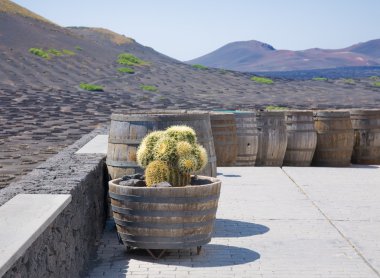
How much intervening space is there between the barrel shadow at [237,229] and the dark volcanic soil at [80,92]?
3.61m

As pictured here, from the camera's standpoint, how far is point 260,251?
632 cm

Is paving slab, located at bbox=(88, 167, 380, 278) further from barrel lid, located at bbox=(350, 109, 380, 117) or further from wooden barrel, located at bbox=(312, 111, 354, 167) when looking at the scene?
barrel lid, located at bbox=(350, 109, 380, 117)

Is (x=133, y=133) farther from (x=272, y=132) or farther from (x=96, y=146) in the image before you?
(x=272, y=132)

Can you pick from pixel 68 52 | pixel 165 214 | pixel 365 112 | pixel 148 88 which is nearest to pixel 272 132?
pixel 365 112

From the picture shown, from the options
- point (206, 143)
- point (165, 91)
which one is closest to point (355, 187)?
point (206, 143)

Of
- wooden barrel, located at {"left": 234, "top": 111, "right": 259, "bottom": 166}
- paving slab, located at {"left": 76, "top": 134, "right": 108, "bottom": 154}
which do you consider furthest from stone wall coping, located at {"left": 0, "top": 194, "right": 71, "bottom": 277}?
wooden barrel, located at {"left": 234, "top": 111, "right": 259, "bottom": 166}

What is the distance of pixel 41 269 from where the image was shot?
406 centimetres

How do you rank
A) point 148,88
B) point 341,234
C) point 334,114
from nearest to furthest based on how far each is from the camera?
point 341,234 → point 334,114 → point 148,88

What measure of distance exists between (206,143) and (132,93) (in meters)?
36.2

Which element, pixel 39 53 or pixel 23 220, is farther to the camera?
pixel 39 53

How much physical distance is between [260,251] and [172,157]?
1191mm

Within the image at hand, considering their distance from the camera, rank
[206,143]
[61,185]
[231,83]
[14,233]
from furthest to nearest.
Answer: [231,83]
[206,143]
[61,185]
[14,233]

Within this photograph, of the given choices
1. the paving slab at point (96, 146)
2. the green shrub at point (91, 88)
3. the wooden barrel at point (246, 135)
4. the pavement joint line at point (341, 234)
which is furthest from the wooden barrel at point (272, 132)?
the green shrub at point (91, 88)

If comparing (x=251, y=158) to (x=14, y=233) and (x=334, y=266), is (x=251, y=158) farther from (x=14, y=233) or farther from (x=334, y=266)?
(x=14, y=233)
